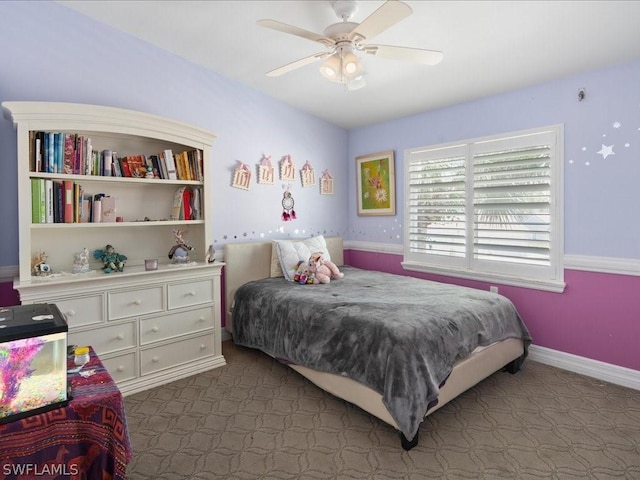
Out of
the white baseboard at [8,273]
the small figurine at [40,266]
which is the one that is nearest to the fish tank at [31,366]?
the small figurine at [40,266]

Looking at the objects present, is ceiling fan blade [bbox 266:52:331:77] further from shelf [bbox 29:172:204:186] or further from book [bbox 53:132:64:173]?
book [bbox 53:132:64:173]

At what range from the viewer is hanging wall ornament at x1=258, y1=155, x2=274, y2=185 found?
3971 millimetres

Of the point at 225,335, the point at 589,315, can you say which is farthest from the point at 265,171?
the point at 589,315

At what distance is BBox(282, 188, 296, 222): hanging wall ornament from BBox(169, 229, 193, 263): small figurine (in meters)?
1.28

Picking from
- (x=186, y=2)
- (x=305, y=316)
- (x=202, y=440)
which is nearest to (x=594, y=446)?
(x=305, y=316)

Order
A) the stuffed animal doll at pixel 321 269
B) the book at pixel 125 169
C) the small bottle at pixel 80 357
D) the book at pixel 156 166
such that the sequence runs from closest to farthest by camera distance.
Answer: the small bottle at pixel 80 357
the book at pixel 125 169
the book at pixel 156 166
the stuffed animal doll at pixel 321 269

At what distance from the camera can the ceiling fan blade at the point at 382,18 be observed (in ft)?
5.84

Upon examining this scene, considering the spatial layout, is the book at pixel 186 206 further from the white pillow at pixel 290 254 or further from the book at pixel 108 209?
the white pillow at pixel 290 254

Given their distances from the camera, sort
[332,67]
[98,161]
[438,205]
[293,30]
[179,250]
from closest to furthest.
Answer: [293,30] → [332,67] → [98,161] → [179,250] → [438,205]

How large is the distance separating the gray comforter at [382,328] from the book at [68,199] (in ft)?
4.98

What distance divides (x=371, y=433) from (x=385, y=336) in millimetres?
606

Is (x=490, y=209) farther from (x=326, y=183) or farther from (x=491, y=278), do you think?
(x=326, y=183)

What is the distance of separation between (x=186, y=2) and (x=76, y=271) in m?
2.08

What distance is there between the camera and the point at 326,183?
4.69 metres
